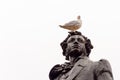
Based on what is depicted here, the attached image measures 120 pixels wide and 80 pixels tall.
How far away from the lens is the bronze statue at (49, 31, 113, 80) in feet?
75.5

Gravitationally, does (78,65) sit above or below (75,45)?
below

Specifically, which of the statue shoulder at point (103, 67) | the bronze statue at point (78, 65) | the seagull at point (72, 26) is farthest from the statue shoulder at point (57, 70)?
the seagull at point (72, 26)

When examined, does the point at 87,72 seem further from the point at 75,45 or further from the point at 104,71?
the point at 75,45

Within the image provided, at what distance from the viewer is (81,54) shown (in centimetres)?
2445

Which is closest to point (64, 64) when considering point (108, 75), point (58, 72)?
point (58, 72)

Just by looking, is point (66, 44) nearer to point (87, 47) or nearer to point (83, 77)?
point (87, 47)

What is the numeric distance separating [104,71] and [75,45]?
1.84 meters

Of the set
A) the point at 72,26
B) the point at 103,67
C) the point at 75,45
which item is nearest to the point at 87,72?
the point at 103,67

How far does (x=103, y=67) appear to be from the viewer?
23.2 m

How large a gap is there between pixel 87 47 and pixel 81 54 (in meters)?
0.71

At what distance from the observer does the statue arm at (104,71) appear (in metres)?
22.8

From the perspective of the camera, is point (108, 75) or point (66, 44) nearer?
point (108, 75)

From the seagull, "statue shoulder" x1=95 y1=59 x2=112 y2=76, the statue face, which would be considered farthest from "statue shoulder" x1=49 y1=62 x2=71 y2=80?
the seagull

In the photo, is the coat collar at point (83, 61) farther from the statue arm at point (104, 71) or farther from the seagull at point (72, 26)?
the seagull at point (72, 26)
